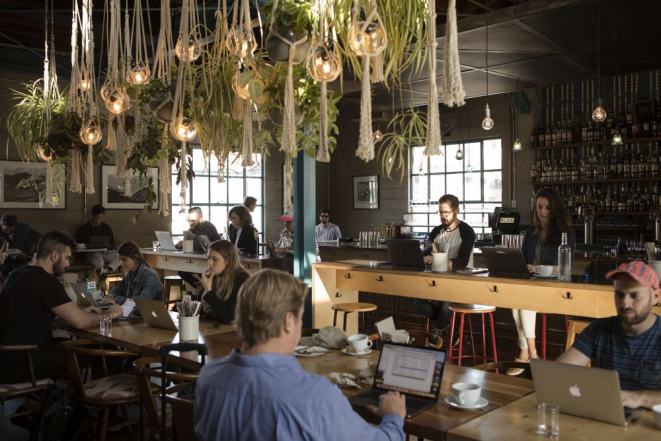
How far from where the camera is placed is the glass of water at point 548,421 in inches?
80.0

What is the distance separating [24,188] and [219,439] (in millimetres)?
10112

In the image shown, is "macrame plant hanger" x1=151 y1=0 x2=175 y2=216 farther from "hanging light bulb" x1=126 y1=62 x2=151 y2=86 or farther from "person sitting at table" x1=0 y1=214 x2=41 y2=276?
"person sitting at table" x1=0 y1=214 x2=41 y2=276

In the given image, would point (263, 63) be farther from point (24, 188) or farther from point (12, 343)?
point (24, 188)

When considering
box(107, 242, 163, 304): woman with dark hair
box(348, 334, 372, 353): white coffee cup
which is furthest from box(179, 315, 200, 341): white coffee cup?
box(107, 242, 163, 304): woman with dark hair

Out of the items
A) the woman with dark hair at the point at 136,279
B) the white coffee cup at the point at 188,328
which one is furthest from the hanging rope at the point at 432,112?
the woman with dark hair at the point at 136,279

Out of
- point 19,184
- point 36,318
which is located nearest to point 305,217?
point 36,318

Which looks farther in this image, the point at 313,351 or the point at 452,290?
the point at 452,290

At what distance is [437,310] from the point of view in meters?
5.68

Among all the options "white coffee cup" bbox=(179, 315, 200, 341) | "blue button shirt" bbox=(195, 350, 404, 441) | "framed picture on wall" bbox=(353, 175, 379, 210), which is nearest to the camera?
"blue button shirt" bbox=(195, 350, 404, 441)

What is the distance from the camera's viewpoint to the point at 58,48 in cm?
979

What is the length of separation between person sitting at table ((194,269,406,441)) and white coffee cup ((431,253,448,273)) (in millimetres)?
3121

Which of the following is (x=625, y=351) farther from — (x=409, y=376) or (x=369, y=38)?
(x=369, y=38)

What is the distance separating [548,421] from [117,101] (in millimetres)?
3216

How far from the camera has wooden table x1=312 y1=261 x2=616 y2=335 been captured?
4.11 metres
